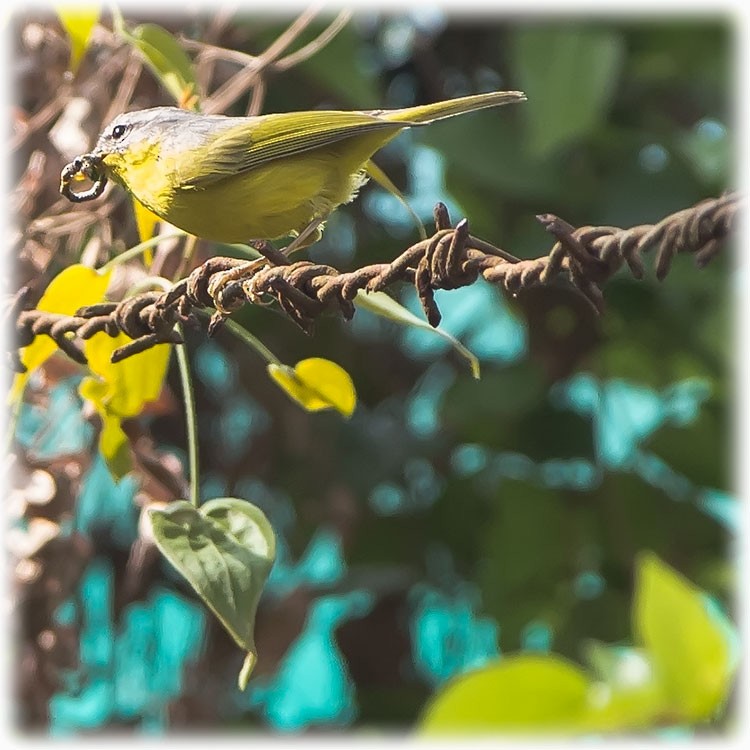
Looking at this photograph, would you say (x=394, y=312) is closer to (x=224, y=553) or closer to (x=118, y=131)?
(x=224, y=553)

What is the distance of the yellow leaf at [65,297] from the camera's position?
1.25 m

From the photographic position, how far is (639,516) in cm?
236

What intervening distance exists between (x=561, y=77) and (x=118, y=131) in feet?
3.08

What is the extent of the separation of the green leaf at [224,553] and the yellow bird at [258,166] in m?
0.30

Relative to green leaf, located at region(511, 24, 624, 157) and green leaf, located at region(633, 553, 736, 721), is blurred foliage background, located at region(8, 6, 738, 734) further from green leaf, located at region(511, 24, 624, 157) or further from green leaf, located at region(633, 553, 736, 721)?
green leaf, located at region(633, 553, 736, 721)

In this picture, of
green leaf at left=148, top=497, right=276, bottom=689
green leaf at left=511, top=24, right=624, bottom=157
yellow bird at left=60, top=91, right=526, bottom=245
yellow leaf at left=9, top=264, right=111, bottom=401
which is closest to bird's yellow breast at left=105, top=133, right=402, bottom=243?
yellow bird at left=60, top=91, right=526, bottom=245

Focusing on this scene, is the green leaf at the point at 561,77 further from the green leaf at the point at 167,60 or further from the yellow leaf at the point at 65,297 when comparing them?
the yellow leaf at the point at 65,297

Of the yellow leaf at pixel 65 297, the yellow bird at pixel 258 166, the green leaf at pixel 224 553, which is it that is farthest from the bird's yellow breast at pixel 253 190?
the green leaf at pixel 224 553

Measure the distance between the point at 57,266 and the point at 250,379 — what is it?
0.94 meters

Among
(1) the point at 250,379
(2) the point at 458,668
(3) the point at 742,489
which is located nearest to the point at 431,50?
(1) the point at 250,379

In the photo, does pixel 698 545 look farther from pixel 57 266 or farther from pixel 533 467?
pixel 57 266

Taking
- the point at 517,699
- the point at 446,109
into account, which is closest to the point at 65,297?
the point at 446,109

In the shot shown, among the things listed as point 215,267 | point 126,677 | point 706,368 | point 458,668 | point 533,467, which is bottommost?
point 458,668

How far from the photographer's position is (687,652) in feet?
3.20
